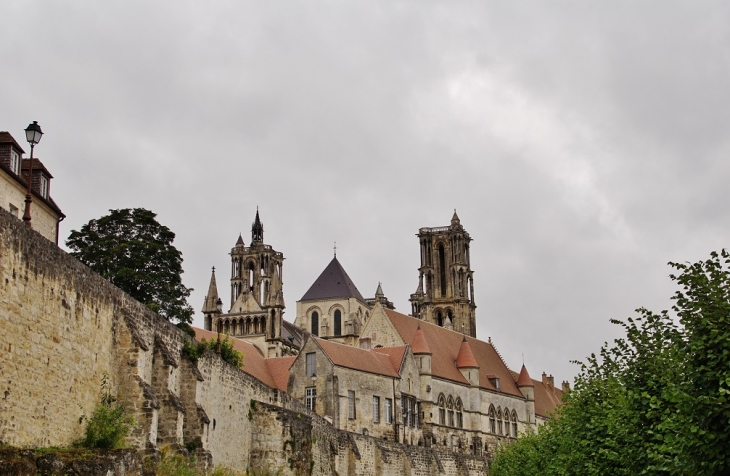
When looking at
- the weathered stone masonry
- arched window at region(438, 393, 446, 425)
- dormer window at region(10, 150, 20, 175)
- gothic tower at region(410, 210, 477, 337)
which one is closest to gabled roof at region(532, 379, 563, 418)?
gothic tower at region(410, 210, 477, 337)

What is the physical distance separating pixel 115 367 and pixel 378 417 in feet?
133

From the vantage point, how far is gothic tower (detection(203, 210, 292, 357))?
10662 cm

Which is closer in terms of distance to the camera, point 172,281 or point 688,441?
point 688,441

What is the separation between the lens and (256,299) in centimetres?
11862

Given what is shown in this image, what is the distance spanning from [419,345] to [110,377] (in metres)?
51.2

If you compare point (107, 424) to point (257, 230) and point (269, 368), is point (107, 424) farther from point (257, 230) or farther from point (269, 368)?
point (257, 230)

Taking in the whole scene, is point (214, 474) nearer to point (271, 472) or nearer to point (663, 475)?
point (271, 472)

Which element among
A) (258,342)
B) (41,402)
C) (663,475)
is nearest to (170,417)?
(41,402)

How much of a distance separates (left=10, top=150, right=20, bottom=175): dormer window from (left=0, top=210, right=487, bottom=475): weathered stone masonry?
912 cm

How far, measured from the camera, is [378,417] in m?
63.4

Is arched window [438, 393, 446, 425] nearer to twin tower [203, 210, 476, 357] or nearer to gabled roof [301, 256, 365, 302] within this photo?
twin tower [203, 210, 476, 357]

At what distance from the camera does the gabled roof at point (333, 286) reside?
119 m

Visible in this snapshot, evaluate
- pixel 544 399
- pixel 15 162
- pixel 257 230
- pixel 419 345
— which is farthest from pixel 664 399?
pixel 257 230

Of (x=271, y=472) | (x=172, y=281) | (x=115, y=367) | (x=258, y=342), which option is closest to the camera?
(x=115, y=367)
